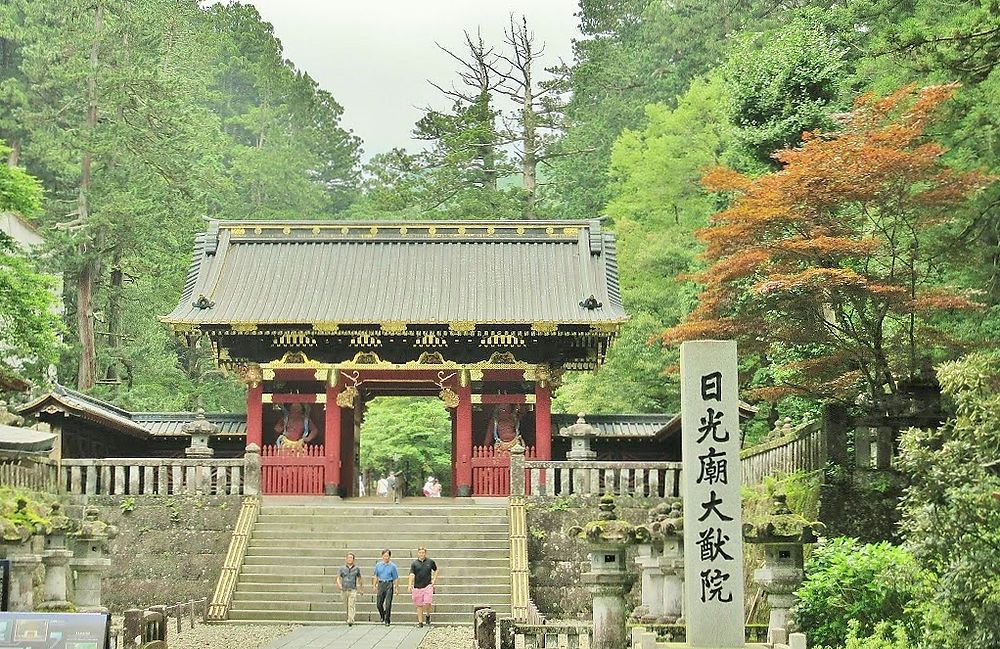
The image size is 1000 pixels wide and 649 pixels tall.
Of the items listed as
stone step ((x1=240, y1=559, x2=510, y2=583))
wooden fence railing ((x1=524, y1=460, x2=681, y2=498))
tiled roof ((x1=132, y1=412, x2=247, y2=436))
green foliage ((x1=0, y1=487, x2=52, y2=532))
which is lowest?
stone step ((x1=240, y1=559, x2=510, y2=583))

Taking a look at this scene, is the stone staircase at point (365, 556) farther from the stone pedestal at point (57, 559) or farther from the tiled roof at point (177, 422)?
the stone pedestal at point (57, 559)

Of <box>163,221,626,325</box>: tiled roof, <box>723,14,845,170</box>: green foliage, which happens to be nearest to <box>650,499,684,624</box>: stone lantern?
<box>163,221,626,325</box>: tiled roof

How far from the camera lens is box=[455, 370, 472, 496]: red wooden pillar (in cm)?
2769

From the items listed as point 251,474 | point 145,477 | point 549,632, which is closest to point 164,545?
point 145,477

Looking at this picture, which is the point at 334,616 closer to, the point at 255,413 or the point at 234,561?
the point at 234,561

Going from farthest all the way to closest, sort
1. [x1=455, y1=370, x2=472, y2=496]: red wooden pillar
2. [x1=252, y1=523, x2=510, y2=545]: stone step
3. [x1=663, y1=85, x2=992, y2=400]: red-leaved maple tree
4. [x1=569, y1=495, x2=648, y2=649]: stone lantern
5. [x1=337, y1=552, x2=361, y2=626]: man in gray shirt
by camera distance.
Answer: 1. [x1=455, y1=370, x2=472, y2=496]: red wooden pillar
2. [x1=252, y1=523, x2=510, y2=545]: stone step
3. [x1=337, y1=552, x2=361, y2=626]: man in gray shirt
4. [x1=663, y1=85, x2=992, y2=400]: red-leaved maple tree
5. [x1=569, y1=495, x2=648, y2=649]: stone lantern

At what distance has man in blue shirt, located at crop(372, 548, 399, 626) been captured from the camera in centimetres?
2020

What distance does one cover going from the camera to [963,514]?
37.4 feet

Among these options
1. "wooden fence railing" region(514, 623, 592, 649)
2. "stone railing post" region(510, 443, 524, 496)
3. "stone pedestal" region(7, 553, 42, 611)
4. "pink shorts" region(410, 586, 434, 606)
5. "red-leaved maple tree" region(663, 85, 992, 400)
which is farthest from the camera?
"stone railing post" region(510, 443, 524, 496)

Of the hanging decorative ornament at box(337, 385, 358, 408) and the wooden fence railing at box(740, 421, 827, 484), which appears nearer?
the wooden fence railing at box(740, 421, 827, 484)

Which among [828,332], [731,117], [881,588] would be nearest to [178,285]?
[731,117]

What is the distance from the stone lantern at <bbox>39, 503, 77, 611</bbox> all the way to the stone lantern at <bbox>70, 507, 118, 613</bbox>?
0.58 feet

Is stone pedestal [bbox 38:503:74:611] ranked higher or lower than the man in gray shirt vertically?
higher

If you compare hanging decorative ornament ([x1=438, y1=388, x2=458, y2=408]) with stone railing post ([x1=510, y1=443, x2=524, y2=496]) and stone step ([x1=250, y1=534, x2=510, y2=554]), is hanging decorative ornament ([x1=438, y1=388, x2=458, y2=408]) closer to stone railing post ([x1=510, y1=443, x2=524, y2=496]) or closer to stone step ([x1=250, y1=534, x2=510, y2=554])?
stone railing post ([x1=510, y1=443, x2=524, y2=496])
